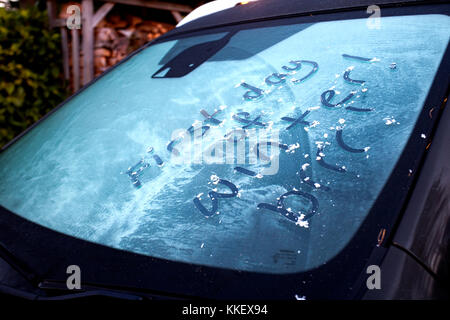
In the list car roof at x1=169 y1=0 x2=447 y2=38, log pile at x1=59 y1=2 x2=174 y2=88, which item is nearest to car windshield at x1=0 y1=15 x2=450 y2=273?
car roof at x1=169 y1=0 x2=447 y2=38

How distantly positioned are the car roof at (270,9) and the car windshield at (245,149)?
7 cm

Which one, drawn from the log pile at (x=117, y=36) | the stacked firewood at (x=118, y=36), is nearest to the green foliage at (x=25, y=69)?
the log pile at (x=117, y=36)

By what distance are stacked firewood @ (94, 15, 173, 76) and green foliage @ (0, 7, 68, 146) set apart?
1.87ft

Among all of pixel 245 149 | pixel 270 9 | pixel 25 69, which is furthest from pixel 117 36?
pixel 245 149

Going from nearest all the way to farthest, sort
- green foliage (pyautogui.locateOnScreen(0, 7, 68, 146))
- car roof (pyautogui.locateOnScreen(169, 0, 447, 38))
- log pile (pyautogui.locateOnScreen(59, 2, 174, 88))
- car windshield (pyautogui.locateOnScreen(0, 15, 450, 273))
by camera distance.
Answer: car windshield (pyautogui.locateOnScreen(0, 15, 450, 273))
car roof (pyautogui.locateOnScreen(169, 0, 447, 38))
green foliage (pyautogui.locateOnScreen(0, 7, 68, 146))
log pile (pyautogui.locateOnScreen(59, 2, 174, 88))

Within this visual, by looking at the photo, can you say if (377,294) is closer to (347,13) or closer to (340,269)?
(340,269)

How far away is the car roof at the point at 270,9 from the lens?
1.34m

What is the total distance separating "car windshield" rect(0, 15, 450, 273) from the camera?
918 mm

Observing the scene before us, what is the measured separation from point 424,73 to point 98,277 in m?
0.89

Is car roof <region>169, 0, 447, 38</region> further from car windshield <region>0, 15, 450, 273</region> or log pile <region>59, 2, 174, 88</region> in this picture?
log pile <region>59, 2, 174, 88</region>

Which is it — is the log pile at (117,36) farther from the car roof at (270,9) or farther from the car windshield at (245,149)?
the car windshield at (245,149)

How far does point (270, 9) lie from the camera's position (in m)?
1.58

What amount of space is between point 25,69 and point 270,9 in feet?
15.0
